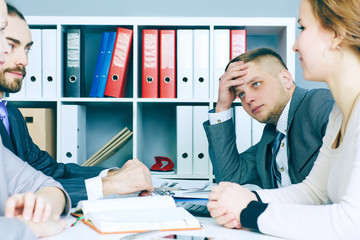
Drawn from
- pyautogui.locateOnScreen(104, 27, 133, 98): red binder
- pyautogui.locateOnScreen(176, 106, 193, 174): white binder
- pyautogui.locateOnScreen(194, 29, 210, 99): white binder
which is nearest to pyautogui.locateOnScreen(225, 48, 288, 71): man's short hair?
pyautogui.locateOnScreen(194, 29, 210, 99): white binder

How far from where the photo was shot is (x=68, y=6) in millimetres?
2529

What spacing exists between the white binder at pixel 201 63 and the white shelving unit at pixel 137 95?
3cm

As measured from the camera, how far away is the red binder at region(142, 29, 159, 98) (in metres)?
2.16

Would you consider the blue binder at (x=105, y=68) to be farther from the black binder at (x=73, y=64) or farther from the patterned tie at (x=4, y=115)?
the patterned tie at (x=4, y=115)

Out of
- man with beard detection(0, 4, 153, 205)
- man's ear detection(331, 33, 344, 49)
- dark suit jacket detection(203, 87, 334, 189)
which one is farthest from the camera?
man with beard detection(0, 4, 153, 205)

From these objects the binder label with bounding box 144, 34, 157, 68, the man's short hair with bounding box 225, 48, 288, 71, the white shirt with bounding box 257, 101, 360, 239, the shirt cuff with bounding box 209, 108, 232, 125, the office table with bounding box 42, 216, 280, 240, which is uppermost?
the binder label with bounding box 144, 34, 157, 68

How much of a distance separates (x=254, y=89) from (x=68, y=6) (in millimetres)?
1445

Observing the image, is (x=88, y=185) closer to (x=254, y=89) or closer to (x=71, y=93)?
(x=254, y=89)

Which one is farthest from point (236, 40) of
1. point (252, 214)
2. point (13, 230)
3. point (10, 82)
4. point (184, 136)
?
point (13, 230)

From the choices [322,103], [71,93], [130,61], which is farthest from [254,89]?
[71,93]

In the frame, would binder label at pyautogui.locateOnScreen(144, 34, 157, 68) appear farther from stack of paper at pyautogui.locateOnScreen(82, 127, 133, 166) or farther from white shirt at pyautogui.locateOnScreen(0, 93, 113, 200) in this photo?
white shirt at pyautogui.locateOnScreen(0, 93, 113, 200)

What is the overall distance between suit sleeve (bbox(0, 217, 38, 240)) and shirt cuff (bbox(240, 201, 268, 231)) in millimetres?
416

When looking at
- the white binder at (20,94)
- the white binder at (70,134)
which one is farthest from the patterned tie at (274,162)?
the white binder at (20,94)

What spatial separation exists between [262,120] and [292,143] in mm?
338
